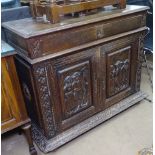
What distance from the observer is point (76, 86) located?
1475mm

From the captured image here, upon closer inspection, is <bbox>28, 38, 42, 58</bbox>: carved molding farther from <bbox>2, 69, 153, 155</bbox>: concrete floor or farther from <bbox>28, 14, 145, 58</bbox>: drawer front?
<bbox>2, 69, 153, 155</bbox>: concrete floor

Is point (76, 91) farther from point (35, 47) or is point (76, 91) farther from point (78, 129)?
point (35, 47)

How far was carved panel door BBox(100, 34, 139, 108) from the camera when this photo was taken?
1567 millimetres

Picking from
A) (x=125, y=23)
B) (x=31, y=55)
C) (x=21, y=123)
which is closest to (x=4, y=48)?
(x=31, y=55)

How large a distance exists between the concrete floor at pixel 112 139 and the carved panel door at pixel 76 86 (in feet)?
0.51

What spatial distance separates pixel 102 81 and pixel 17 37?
2.17ft

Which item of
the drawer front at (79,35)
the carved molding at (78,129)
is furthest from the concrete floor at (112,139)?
the drawer front at (79,35)

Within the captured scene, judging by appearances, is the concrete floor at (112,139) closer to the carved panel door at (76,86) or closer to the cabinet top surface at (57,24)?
the carved panel door at (76,86)

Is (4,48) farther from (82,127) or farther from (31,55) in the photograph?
(82,127)

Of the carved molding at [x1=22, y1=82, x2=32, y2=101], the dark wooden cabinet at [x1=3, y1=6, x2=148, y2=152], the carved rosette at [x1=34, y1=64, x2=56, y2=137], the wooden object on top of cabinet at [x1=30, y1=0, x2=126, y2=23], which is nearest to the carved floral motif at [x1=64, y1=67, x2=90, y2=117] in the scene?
the dark wooden cabinet at [x1=3, y1=6, x2=148, y2=152]

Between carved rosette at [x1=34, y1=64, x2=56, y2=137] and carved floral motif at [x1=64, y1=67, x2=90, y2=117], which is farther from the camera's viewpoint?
carved floral motif at [x1=64, y1=67, x2=90, y2=117]

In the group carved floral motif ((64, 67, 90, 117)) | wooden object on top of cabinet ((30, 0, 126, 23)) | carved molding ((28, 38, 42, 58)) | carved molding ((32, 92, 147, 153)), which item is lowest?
carved molding ((32, 92, 147, 153))

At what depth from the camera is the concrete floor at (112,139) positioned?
150cm

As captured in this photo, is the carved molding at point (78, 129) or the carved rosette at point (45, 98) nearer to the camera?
the carved rosette at point (45, 98)
